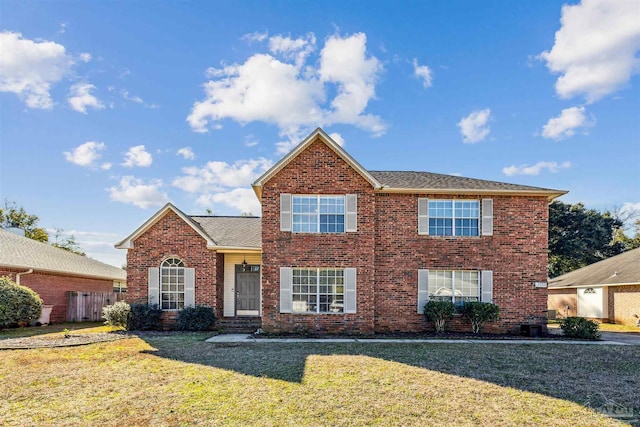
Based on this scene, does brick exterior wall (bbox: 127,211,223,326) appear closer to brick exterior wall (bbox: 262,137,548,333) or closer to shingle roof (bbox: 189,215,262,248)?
shingle roof (bbox: 189,215,262,248)

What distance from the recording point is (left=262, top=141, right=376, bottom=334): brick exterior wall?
14.7 metres

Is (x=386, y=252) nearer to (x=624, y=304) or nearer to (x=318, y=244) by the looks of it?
(x=318, y=244)

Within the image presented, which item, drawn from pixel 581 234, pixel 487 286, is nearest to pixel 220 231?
pixel 487 286

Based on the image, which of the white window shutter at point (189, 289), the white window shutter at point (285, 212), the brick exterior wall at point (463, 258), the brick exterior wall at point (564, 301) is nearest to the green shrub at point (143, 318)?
the white window shutter at point (189, 289)

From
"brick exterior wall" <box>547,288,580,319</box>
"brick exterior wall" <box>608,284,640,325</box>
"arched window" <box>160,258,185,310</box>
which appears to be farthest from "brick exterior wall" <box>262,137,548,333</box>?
"brick exterior wall" <box>547,288,580,319</box>

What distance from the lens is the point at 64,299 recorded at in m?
21.0

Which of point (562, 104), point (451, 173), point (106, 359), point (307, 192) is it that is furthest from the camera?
point (451, 173)

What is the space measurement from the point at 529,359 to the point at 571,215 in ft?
103

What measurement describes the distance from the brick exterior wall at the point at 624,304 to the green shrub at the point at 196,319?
1950cm

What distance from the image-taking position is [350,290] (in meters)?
14.8

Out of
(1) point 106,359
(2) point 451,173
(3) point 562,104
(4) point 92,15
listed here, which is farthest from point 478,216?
(4) point 92,15

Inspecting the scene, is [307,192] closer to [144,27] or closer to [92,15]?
Result: [144,27]

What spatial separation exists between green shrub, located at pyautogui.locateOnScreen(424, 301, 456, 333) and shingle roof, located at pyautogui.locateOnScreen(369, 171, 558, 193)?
13.2ft

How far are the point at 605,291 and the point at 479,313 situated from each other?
12950 mm
